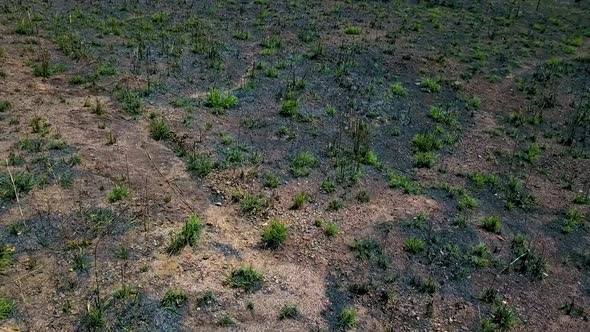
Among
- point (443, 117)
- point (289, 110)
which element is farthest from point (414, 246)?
point (443, 117)

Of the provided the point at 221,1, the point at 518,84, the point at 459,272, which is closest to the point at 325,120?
the point at 459,272

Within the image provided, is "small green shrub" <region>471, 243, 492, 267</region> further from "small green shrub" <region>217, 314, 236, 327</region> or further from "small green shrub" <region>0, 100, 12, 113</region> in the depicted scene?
"small green shrub" <region>0, 100, 12, 113</region>

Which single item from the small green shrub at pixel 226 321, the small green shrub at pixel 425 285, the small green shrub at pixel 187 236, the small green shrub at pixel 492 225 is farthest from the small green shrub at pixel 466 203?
the small green shrub at pixel 226 321

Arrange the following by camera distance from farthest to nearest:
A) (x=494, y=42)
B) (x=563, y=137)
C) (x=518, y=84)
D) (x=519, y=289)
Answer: (x=494, y=42) → (x=518, y=84) → (x=563, y=137) → (x=519, y=289)

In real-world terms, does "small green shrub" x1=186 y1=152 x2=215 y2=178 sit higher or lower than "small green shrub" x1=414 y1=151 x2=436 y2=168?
higher

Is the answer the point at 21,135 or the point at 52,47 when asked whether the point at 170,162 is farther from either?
the point at 52,47

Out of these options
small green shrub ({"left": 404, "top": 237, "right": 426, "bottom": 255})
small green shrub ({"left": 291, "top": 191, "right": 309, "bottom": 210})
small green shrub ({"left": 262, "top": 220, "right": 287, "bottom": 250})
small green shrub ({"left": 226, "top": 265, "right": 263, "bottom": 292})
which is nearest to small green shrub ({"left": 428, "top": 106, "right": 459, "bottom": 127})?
Answer: small green shrub ({"left": 404, "top": 237, "right": 426, "bottom": 255})

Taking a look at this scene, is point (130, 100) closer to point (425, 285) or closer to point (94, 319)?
point (94, 319)
